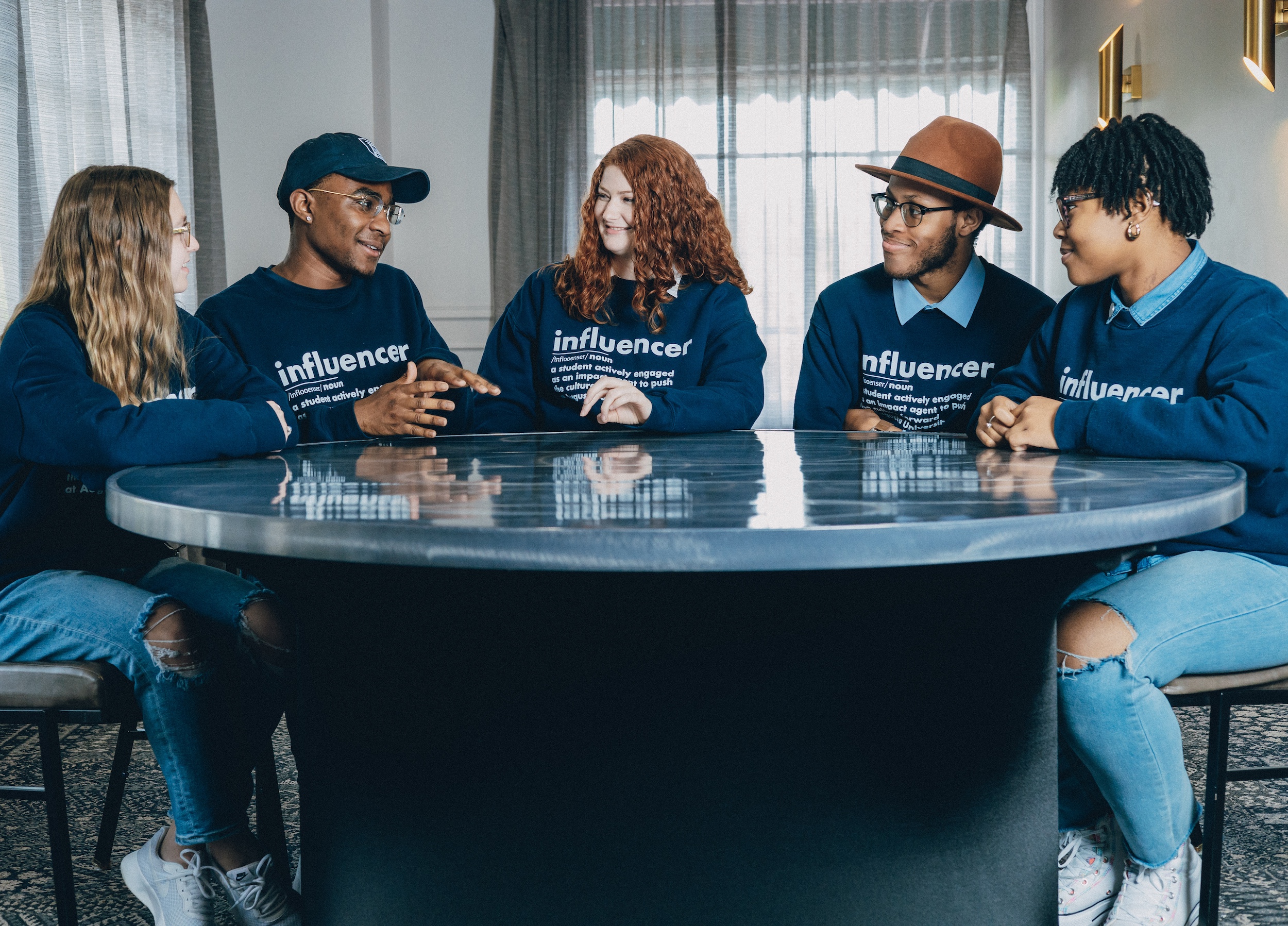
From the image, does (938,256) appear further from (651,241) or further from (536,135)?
(536,135)

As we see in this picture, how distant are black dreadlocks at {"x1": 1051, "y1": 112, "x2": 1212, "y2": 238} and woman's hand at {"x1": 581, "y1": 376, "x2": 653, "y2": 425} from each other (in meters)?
0.78

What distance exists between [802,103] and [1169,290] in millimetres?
4345

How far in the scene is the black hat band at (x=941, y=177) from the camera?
2.13 metres

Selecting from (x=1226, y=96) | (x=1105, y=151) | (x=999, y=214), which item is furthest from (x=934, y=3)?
(x=1105, y=151)

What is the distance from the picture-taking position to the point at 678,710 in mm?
918

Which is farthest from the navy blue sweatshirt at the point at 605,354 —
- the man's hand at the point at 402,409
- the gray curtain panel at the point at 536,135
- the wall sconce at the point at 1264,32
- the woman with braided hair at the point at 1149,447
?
the gray curtain panel at the point at 536,135

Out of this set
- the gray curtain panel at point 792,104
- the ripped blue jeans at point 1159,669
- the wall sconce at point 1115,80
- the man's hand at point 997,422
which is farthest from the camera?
the gray curtain panel at point 792,104

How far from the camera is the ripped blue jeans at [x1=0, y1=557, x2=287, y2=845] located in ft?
4.35

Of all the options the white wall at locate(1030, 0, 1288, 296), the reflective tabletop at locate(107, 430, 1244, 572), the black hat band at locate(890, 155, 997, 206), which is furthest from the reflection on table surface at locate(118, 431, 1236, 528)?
the white wall at locate(1030, 0, 1288, 296)

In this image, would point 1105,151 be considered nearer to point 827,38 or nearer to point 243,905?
point 243,905

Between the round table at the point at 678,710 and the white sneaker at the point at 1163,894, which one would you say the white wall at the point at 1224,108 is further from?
the round table at the point at 678,710

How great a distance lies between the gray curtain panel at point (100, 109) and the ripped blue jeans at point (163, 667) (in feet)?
7.02

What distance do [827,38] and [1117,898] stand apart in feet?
16.5

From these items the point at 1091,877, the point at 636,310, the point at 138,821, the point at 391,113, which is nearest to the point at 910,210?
the point at 636,310
